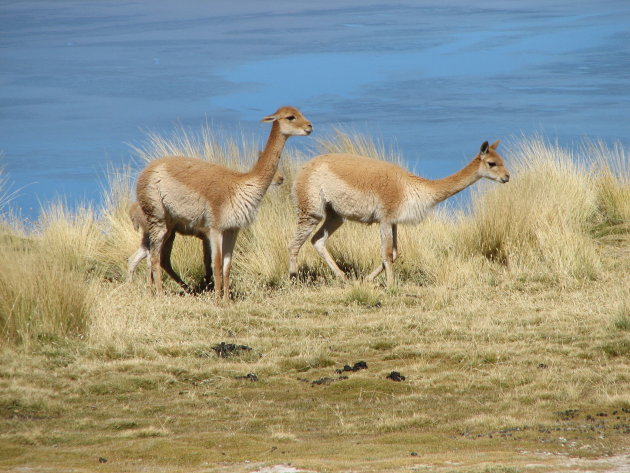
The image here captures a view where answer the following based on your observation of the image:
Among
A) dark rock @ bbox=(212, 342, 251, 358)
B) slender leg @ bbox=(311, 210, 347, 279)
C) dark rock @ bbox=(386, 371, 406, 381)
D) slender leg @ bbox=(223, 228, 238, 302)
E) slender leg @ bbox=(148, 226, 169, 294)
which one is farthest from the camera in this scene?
slender leg @ bbox=(311, 210, 347, 279)

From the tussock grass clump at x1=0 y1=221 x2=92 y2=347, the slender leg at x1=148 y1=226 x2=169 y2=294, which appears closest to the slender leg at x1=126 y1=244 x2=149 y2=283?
the slender leg at x1=148 y1=226 x2=169 y2=294

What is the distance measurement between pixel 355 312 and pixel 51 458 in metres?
4.80

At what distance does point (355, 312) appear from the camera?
9773mm

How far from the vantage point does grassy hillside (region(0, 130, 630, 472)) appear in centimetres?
555

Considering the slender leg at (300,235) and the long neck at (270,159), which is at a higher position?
the long neck at (270,159)

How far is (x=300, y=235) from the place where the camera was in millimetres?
11227

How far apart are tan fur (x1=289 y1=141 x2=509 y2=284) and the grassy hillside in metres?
0.65

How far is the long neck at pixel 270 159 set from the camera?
32.6ft

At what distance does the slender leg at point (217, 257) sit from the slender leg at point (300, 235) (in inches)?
56.6

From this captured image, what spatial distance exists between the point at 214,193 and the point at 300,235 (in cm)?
182

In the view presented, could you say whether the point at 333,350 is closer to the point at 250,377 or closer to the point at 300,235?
the point at 250,377

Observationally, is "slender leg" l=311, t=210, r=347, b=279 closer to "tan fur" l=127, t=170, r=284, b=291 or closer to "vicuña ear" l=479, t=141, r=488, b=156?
"tan fur" l=127, t=170, r=284, b=291

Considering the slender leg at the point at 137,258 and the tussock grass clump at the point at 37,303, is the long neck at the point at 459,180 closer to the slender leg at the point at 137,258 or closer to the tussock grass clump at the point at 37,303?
the slender leg at the point at 137,258

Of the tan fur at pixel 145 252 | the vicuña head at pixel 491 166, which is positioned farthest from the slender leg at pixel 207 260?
the vicuña head at pixel 491 166
